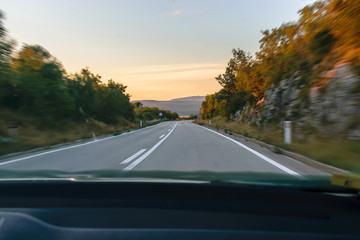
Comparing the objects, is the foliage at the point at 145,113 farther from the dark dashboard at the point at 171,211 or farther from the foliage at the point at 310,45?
the dark dashboard at the point at 171,211

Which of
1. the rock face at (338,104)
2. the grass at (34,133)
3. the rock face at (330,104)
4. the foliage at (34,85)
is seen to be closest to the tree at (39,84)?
the foliage at (34,85)

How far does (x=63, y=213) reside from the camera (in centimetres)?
230

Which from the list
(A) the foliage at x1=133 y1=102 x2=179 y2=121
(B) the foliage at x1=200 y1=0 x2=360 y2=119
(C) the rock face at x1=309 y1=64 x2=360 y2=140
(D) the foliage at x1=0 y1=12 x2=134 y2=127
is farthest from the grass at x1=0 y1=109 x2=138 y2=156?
(A) the foliage at x1=133 y1=102 x2=179 y2=121

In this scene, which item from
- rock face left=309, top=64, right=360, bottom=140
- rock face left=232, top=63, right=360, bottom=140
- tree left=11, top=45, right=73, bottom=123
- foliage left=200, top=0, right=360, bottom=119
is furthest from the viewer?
tree left=11, top=45, right=73, bottom=123

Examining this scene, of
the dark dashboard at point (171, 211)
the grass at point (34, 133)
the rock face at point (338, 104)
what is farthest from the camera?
the grass at point (34, 133)

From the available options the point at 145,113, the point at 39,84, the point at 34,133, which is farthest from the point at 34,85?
the point at 145,113

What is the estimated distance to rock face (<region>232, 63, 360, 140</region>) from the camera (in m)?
8.40

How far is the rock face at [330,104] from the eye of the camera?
8398mm

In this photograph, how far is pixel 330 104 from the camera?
998cm

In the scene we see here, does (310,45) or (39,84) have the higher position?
(310,45)

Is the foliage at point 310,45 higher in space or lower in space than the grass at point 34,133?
higher

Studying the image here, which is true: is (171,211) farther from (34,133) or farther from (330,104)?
(34,133)

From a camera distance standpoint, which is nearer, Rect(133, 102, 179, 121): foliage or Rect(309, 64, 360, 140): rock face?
Rect(309, 64, 360, 140): rock face

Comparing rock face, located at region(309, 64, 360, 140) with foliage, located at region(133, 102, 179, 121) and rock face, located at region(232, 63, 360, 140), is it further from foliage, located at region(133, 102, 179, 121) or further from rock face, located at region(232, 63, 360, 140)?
foliage, located at region(133, 102, 179, 121)
